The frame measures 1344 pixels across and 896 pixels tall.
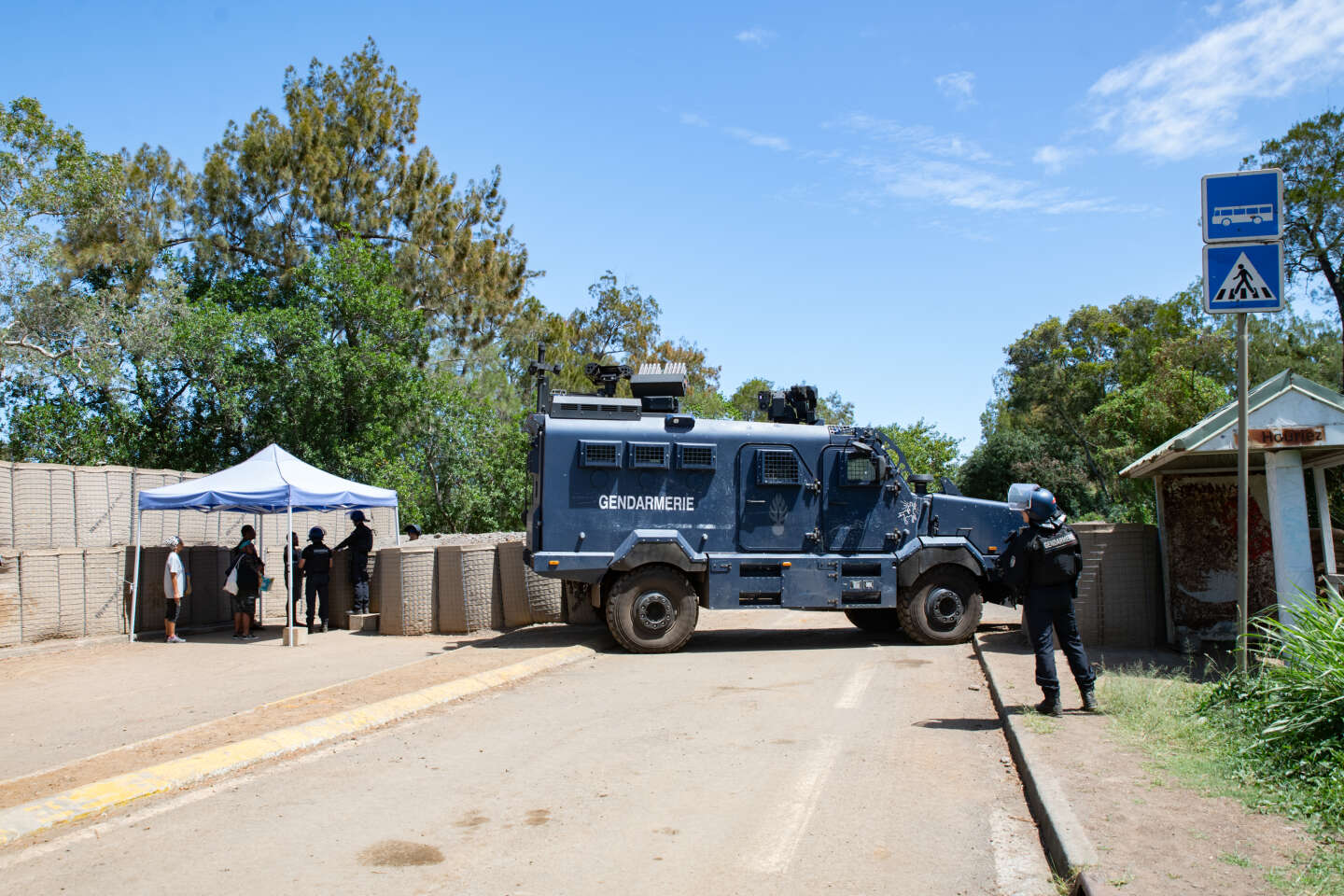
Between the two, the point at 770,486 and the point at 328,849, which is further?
the point at 770,486

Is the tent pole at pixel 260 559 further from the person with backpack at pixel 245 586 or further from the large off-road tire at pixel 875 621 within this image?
the large off-road tire at pixel 875 621

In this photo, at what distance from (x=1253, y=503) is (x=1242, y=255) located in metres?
4.71

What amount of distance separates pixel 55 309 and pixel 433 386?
31.4ft

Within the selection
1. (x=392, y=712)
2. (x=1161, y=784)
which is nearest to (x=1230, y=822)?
(x=1161, y=784)

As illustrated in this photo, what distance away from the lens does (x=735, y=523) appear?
520 inches

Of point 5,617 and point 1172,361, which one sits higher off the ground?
point 1172,361

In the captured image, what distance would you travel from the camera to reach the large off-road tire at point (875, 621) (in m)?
14.9

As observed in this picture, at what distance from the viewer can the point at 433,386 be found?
2900 cm

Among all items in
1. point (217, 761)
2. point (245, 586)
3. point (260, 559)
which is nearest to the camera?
point (217, 761)

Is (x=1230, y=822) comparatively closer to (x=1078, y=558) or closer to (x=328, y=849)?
(x=1078, y=558)

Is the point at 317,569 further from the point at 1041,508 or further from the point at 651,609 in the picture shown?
the point at 1041,508

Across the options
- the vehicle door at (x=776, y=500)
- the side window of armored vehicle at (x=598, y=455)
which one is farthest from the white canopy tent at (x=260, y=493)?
the vehicle door at (x=776, y=500)

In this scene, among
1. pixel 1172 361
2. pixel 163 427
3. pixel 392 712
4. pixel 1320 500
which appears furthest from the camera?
pixel 1172 361

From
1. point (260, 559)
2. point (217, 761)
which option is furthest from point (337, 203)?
point (217, 761)
